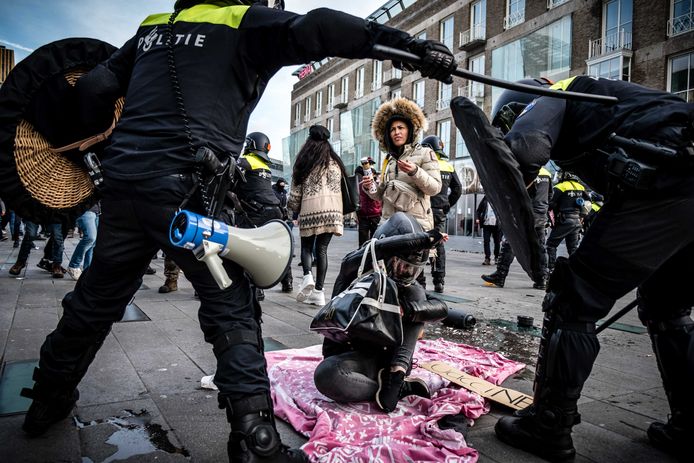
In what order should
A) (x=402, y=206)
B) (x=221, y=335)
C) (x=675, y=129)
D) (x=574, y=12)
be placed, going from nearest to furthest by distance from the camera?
(x=221, y=335)
(x=675, y=129)
(x=402, y=206)
(x=574, y=12)

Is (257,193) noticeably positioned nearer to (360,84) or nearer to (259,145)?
(259,145)

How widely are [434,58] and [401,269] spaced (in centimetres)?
135

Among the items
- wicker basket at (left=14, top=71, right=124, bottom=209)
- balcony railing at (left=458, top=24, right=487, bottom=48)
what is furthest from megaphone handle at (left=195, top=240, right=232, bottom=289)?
balcony railing at (left=458, top=24, right=487, bottom=48)

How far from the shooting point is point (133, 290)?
6.77 feet

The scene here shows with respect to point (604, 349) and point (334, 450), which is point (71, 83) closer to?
point (334, 450)

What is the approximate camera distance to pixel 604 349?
3828 mm

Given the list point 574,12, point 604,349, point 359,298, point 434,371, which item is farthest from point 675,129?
point 574,12

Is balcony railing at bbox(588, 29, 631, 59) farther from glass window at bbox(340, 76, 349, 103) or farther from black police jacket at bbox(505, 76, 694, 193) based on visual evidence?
glass window at bbox(340, 76, 349, 103)

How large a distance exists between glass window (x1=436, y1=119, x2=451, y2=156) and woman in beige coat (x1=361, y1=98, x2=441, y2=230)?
20.8m

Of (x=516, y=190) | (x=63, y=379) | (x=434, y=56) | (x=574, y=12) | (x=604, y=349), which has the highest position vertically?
(x=574, y=12)

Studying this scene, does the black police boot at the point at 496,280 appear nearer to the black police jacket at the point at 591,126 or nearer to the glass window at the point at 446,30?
the black police jacket at the point at 591,126

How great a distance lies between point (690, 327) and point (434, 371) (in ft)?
4.61

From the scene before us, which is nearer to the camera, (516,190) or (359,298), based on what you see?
(516,190)

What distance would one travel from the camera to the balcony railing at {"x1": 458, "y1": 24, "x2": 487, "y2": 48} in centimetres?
2321
